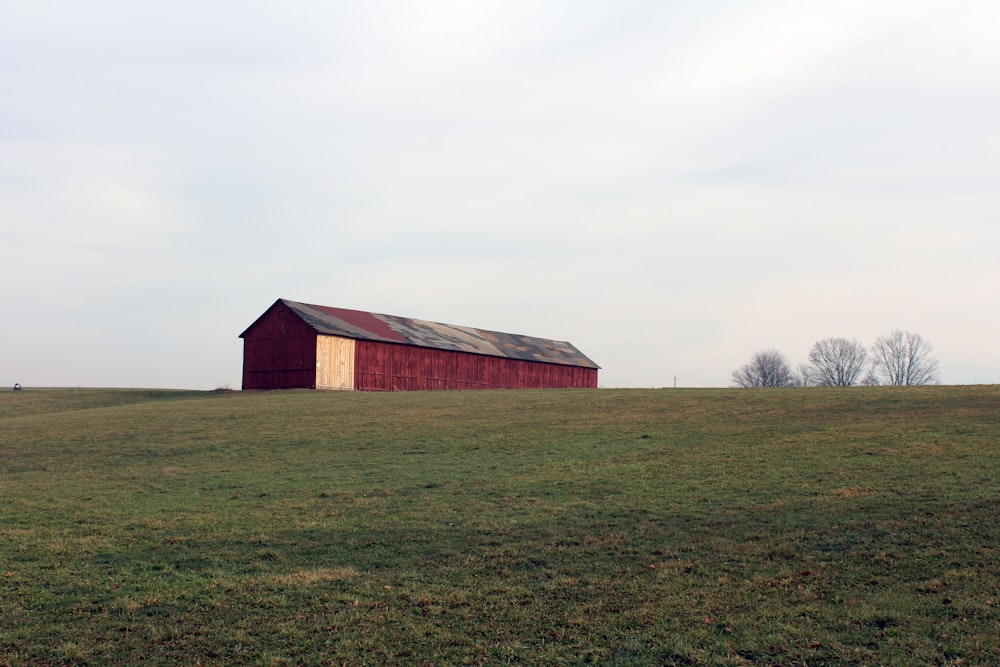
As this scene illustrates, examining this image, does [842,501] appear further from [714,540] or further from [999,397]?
[999,397]

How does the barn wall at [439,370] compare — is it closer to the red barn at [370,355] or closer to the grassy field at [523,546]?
the red barn at [370,355]

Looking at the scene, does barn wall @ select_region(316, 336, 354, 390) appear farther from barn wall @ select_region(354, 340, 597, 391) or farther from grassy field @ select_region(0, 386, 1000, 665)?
grassy field @ select_region(0, 386, 1000, 665)

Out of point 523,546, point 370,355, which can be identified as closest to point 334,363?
point 370,355

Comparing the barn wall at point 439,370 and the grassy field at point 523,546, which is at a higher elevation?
the barn wall at point 439,370

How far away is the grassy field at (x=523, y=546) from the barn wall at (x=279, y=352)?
29.6m

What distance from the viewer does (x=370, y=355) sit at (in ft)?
210

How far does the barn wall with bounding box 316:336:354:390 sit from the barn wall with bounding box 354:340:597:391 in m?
0.71

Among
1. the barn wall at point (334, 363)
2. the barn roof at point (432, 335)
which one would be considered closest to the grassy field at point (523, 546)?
the barn wall at point (334, 363)

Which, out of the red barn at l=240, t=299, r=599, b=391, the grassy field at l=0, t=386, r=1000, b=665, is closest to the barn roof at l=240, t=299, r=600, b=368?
the red barn at l=240, t=299, r=599, b=391

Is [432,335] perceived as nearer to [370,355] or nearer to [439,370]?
[439,370]

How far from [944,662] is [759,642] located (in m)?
2.04

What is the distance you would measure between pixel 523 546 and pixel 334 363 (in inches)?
1875

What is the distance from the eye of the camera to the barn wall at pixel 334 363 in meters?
60.2

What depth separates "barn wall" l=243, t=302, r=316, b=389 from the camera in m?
60.7
